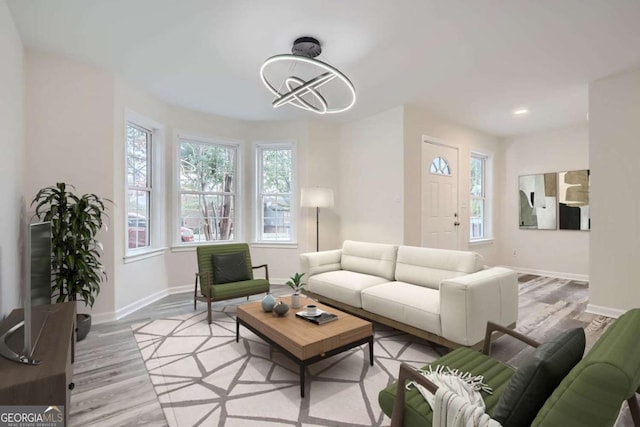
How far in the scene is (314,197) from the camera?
480cm

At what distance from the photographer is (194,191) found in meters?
4.92

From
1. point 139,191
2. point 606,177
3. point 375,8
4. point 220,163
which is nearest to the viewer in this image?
point 375,8

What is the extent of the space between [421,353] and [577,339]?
1705mm

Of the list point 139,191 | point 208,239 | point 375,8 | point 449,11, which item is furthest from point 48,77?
point 449,11

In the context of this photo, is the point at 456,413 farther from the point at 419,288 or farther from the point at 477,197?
the point at 477,197

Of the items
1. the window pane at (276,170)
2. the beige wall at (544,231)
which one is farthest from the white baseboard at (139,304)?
the beige wall at (544,231)

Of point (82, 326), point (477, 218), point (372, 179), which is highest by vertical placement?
point (372, 179)

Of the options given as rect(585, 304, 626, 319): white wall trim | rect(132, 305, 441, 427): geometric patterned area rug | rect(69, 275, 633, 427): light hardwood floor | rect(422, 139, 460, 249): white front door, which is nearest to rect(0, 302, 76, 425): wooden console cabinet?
rect(69, 275, 633, 427): light hardwood floor

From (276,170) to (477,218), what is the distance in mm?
4151

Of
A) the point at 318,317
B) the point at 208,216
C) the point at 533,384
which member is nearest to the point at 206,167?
the point at 208,216

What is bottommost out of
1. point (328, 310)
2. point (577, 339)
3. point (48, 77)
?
point (328, 310)

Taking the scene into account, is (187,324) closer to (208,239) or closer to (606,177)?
(208,239)

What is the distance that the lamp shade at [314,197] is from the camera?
479cm

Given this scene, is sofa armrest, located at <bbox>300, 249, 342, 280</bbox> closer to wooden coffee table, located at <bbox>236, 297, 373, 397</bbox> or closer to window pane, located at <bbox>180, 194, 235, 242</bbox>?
wooden coffee table, located at <bbox>236, 297, 373, 397</bbox>
